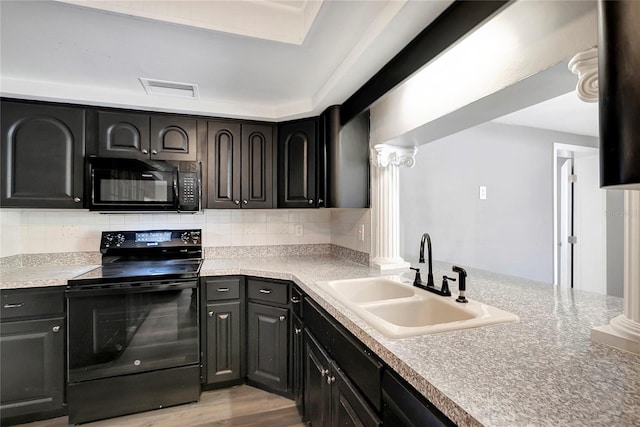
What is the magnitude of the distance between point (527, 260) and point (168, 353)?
3.23m

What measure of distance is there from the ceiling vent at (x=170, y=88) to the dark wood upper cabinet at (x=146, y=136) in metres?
0.21

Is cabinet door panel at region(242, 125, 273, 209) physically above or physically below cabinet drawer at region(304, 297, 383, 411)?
above

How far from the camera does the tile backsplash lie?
2340 mm

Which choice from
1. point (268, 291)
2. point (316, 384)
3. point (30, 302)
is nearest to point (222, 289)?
point (268, 291)

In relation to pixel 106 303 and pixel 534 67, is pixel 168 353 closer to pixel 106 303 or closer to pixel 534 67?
pixel 106 303

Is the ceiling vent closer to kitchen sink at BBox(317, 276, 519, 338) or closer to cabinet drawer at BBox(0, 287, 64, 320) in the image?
cabinet drawer at BBox(0, 287, 64, 320)

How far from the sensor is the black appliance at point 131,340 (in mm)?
1910

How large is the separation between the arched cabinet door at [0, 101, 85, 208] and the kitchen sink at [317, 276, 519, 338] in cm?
196

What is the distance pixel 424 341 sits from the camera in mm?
963

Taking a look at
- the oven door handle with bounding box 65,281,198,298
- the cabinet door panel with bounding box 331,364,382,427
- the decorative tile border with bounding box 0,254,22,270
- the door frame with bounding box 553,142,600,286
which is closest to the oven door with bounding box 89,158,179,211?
the oven door handle with bounding box 65,281,198,298

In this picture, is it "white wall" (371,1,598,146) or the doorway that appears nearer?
"white wall" (371,1,598,146)

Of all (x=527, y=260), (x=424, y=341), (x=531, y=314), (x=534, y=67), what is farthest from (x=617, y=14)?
(x=527, y=260)

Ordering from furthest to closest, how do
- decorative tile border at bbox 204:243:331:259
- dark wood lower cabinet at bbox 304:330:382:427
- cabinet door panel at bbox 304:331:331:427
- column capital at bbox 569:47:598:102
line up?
decorative tile border at bbox 204:243:331:259, cabinet door panel at bbox 304:331:331:427, dark wood lower cabinet at bbox 304:330:382:427, column capital at bbox 569:47:598:102

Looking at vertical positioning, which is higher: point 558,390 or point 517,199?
point 517,199
